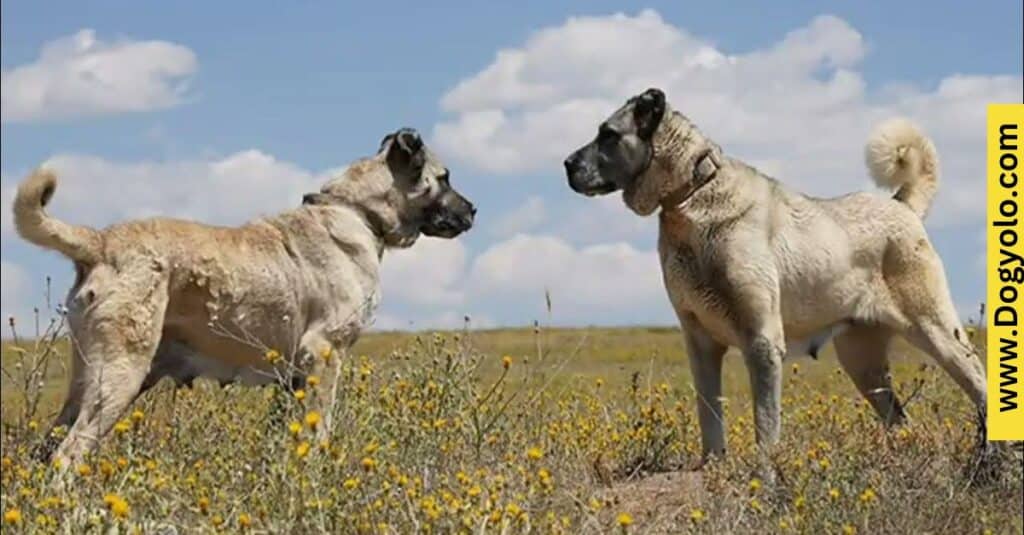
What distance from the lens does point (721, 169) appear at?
9.06 meters

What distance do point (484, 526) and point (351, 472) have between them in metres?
1.20

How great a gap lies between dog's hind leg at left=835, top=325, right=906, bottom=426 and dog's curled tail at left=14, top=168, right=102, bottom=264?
191 inches

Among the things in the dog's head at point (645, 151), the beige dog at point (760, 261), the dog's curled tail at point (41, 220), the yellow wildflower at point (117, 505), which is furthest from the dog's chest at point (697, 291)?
the yellow wildflower at point (117, 505)

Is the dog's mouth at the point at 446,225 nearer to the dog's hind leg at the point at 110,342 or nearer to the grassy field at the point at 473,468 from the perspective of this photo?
the grassy field at the point at 473,468

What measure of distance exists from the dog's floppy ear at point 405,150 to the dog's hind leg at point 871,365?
3.17 meters

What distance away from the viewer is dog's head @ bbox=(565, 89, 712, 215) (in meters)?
9.12

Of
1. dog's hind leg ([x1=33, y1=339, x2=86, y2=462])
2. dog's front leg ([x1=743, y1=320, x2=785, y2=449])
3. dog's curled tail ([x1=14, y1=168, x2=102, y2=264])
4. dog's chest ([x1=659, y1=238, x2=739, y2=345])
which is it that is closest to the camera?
dog's curled tail ([x1=14, y1=168, x2=102, y2=264])

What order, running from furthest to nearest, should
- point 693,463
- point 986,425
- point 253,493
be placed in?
point 693,463, point 986,425, point 253,493

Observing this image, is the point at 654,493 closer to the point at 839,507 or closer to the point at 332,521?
the point at 839,507

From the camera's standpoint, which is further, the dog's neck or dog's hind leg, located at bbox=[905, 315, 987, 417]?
the dog's neck

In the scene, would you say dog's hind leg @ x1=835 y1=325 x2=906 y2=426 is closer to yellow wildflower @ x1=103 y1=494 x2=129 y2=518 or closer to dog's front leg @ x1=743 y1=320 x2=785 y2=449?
dog's front leg @ x1=743 y1=320 x2=785 y2=449

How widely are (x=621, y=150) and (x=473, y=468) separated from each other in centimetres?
309

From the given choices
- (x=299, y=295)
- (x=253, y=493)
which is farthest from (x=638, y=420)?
(x=253, y=493)

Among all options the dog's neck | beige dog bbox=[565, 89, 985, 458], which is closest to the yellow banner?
beige dog bbox=[565, 89, 985, 458]
